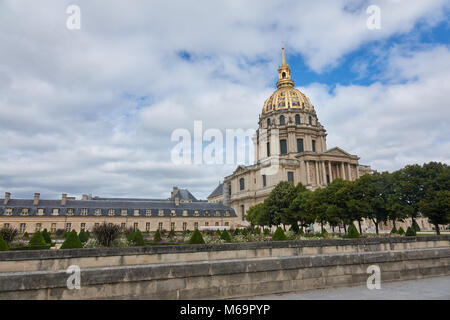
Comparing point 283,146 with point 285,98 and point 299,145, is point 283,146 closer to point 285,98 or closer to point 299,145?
point 299,145

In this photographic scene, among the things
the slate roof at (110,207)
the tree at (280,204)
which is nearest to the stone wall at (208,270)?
the tree at (280,204)

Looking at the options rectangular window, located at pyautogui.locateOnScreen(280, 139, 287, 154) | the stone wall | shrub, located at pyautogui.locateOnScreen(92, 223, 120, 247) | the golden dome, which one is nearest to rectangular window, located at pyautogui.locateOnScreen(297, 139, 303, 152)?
rectangular window, located at pyautogui.locateOnScreen(280, 139, 287, 154)

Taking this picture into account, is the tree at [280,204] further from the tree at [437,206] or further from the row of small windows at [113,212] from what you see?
the row of small windows at [113,212]

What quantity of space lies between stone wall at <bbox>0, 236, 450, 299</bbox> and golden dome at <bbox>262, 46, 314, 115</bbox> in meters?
72.1

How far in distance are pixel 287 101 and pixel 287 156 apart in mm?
16926

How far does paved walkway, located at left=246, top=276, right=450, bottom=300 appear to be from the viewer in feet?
24.0

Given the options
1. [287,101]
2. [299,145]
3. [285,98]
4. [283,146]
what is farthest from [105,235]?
[285,98]

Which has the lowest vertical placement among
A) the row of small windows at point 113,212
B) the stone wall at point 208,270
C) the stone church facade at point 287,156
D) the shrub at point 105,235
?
the stone wall at point 208,270

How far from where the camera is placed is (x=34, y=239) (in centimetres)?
2058

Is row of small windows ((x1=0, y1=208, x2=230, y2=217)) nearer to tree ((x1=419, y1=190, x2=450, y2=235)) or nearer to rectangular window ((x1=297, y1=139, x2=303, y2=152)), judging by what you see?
rectangular window ((x1=297, y1=139, x2=303, y2=152))

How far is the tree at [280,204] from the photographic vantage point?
134 ft

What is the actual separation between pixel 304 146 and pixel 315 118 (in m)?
10.7
